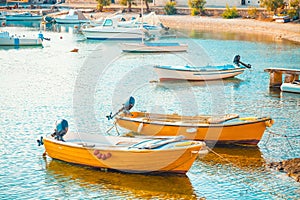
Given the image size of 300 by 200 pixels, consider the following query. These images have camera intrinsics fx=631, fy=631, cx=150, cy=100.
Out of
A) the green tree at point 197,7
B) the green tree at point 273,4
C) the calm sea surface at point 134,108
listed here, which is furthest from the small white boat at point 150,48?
the green tree at point 197,7

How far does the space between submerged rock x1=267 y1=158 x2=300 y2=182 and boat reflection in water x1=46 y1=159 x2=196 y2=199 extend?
312 centimetres

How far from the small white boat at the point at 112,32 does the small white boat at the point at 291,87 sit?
30013mm

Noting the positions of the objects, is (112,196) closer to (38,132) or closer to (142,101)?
(38,132)

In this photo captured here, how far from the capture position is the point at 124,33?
61.8m

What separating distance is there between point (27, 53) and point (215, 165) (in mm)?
33597

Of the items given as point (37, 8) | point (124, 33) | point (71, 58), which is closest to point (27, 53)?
point (71, 58)

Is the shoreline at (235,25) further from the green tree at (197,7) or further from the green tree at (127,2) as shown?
the green tree at (127,2)

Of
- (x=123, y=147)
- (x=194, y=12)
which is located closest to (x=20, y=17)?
(x=194, y=12)

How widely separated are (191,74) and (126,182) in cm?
1820

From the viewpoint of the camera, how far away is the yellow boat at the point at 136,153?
748 inches

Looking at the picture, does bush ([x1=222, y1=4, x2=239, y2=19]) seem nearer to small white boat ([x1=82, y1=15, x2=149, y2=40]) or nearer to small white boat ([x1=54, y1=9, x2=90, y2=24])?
small white boat ([x1=54, y1=9, x2=90, y2=24])

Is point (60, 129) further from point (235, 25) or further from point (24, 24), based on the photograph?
point (24, 24)

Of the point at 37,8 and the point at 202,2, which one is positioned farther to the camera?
the point at 37,8

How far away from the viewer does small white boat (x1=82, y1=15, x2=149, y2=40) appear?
61.9m
